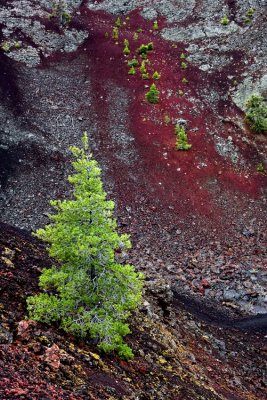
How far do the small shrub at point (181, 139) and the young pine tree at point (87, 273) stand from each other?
854 inches

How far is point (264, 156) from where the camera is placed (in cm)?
3161

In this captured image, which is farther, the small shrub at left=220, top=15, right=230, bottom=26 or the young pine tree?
the small shrub at left=220, top=15, right=230, bottom=26

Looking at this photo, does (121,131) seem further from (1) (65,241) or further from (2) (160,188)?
(1) (65,241)

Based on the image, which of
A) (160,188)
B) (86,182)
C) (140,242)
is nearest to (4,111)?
(160,188)

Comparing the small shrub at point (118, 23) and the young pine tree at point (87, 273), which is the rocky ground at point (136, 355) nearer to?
the young pine tree at point (87, 273)

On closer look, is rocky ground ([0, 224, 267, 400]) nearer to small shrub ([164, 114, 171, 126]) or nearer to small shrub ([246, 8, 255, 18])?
small shrub ([164, 114, 171, 126])

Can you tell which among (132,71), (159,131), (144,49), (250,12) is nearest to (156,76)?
(132,71)

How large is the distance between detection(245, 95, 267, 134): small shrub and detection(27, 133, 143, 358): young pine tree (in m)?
25.6

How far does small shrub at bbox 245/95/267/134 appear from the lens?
3281 centimetres

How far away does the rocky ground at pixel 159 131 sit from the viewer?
80.0 ft

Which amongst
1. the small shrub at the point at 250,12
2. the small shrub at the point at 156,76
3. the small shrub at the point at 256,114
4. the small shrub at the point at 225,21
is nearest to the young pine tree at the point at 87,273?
the small shrub at the point at 256,114

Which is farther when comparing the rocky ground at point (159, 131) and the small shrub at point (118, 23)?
the small shrub at point (118, 23)

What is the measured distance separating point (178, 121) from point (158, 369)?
2443 centimetres

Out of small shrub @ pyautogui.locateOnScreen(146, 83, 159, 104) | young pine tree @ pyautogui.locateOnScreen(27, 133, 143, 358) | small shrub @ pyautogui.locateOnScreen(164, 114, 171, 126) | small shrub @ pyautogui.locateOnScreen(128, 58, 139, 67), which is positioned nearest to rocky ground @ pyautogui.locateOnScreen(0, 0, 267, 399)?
small shrub @ pyautogui.locateOnScreen(164, 114, 171, 126)
